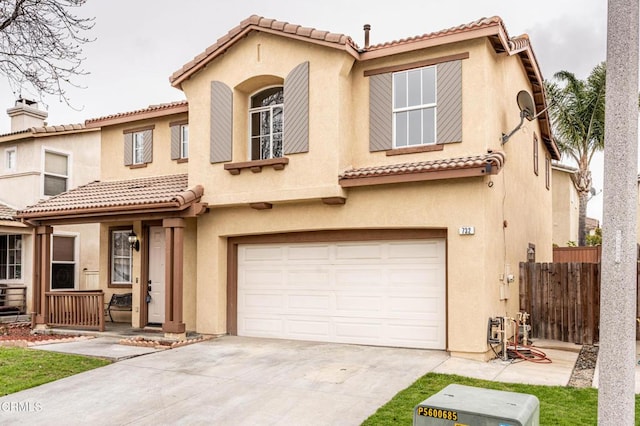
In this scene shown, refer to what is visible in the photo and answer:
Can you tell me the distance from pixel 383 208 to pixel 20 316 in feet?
41.4

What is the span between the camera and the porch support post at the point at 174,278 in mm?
12305

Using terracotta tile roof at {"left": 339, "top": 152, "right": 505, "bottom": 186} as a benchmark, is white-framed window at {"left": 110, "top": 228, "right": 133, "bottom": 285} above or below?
below

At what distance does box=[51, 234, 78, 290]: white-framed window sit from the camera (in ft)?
59.0

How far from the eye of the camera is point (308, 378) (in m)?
8.84

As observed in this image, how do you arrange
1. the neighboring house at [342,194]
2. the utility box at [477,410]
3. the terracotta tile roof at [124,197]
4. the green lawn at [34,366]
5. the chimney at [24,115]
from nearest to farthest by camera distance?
1. the utility box at [477,410]
2. the green lawn at [34,366]
3. the neighboring house at [342,194]
4. the terracotta tile roof at [124,197]
5. the chimney at [24,115]

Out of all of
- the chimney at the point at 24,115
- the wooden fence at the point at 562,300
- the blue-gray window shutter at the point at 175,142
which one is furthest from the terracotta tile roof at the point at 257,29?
the chimney at the point at 24,115

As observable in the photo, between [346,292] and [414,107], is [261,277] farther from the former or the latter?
[414,107]

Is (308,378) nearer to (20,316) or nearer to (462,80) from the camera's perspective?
(462,80)

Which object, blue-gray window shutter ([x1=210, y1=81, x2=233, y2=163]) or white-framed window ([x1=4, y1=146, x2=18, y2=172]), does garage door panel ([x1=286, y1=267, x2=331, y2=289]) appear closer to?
blue-gray window shutter ([x1=210, y1=81, x2=233, y2=163])

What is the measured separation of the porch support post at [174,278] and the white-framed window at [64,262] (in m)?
7.40

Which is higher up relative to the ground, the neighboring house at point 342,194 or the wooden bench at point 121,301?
the neighboring house at point 342,194

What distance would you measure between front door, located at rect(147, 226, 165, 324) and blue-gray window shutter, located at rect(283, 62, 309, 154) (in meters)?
4.85

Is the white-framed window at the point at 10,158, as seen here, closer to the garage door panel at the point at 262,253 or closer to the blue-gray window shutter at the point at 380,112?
the garage door panel at the point at 262,253

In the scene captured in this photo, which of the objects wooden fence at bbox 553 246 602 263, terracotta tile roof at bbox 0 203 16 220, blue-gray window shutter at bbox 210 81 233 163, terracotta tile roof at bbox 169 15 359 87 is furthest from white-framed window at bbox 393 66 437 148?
wooden fence at bbox 553 246 602 263
